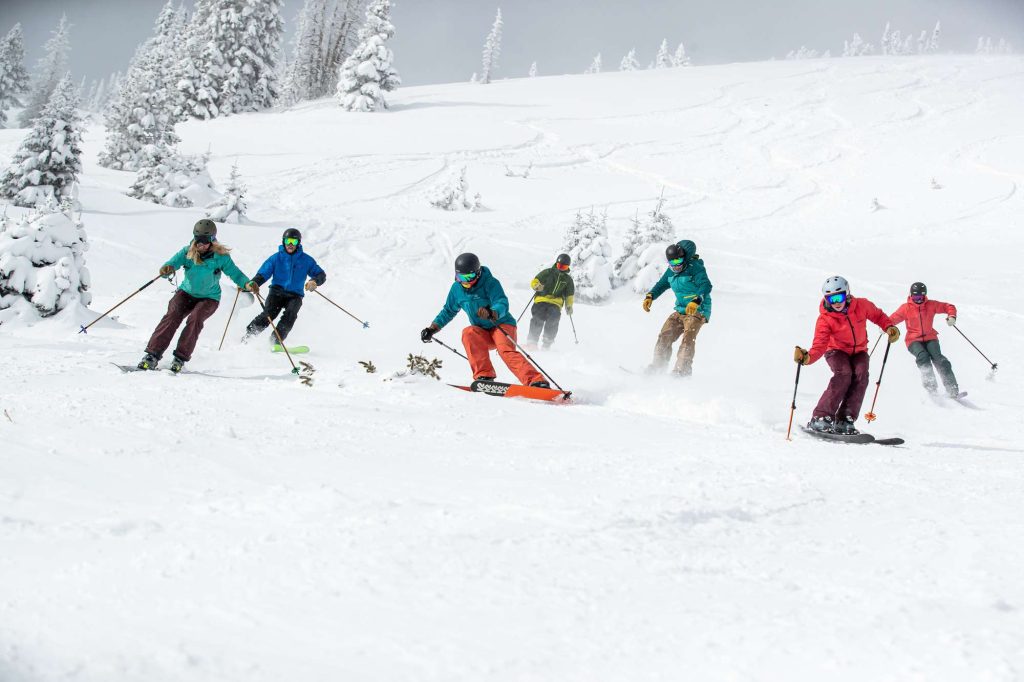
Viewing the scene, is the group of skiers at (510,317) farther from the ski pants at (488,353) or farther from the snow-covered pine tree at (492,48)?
the snow-covered pine tree at (492,48)

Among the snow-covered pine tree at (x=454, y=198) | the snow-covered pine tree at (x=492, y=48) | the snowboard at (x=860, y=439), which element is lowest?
the snowboard at (x=860, y=439)

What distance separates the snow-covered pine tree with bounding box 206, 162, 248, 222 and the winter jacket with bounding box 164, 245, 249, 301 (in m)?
14.1

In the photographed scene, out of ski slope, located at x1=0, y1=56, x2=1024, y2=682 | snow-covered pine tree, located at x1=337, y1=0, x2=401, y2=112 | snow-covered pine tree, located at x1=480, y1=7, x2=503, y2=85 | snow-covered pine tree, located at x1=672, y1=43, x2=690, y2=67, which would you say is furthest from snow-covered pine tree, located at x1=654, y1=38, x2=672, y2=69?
ski slope, located at x1=0, y1=56, x2=1024, y2=682

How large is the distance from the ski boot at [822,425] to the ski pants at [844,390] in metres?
0.09

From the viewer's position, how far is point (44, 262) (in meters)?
11.9

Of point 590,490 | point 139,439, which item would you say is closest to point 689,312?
point 590,490

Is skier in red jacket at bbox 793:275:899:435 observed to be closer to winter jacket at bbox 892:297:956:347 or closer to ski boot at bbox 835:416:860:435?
ski boot at bbox 835:416:860:435

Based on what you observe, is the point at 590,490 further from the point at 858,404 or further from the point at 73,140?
the point at 73,140

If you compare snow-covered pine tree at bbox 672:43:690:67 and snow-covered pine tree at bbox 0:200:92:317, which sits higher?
snow-covered pine tree at bbox 672:43:690:67

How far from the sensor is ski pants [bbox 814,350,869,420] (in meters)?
6.95

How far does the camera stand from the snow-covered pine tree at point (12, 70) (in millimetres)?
71938

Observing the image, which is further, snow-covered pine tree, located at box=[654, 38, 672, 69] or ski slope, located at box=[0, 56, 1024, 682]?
snow-covered pine tree, located at box=[654, 38, 672, 69]

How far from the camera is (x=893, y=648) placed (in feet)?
7.05

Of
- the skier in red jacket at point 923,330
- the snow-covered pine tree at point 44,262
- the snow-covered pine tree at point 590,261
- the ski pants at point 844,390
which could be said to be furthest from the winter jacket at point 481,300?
the snow-covered pine tree at point 590,261
